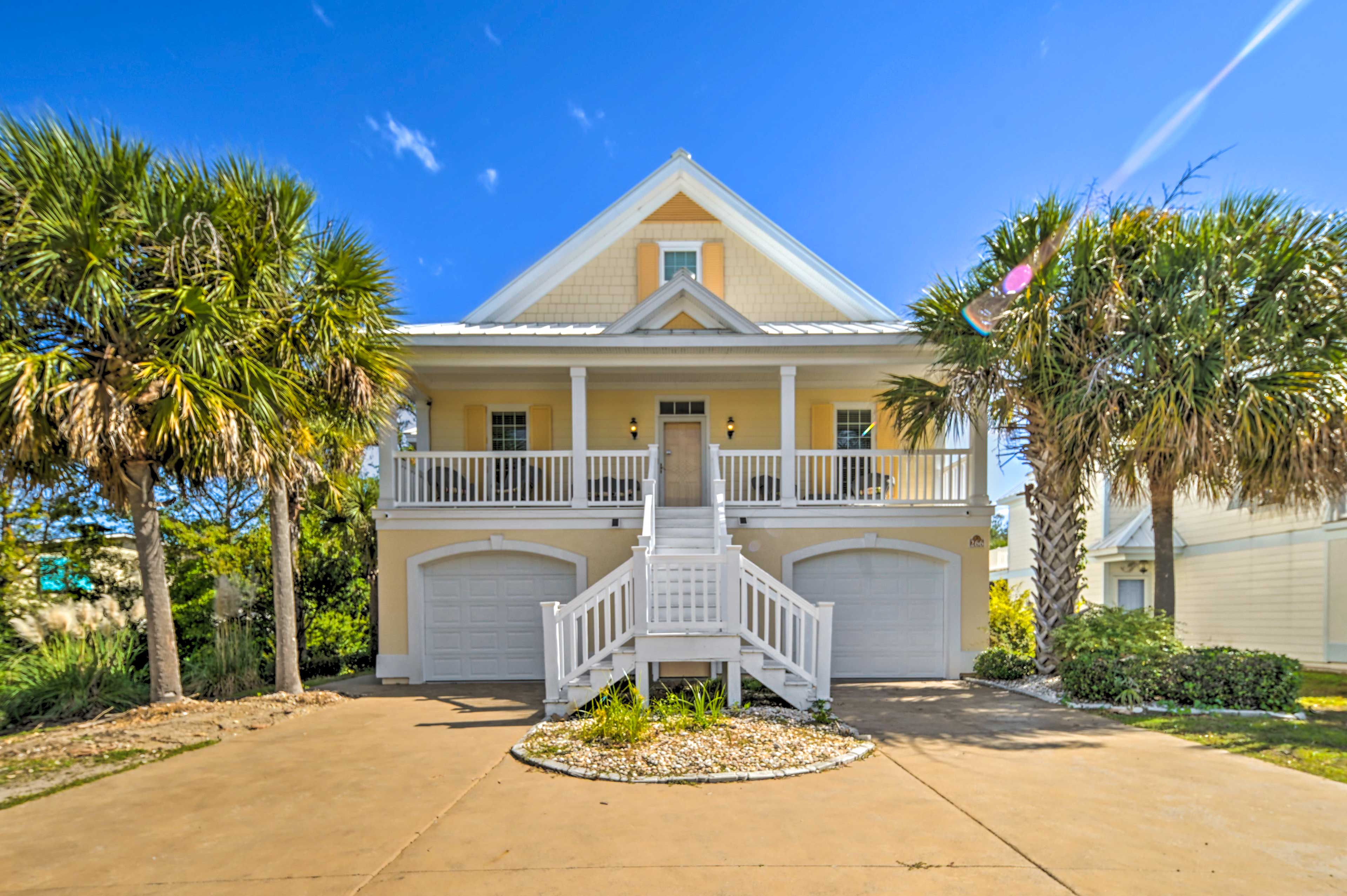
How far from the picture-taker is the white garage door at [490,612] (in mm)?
11461

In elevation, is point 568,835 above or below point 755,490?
below

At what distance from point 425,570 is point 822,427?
7.81m

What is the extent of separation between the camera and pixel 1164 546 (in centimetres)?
1025

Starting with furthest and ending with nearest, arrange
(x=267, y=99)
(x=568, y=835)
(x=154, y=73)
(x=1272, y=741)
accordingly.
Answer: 1. (x=267, y=99)
2. (x=154, y=73)
3. (x=1272, y=741)
4. (x=568, y=835)

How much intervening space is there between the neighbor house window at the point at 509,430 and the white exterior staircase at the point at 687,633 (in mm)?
6101

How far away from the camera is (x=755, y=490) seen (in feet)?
40.2

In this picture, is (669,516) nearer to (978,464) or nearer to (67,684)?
(978,464)

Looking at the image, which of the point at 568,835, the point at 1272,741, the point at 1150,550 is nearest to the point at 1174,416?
the point at 1272,741

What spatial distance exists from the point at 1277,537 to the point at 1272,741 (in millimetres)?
10027

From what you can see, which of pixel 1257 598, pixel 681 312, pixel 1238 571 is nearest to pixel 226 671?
pixel 681 312

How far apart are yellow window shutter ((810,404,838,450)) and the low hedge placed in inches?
241

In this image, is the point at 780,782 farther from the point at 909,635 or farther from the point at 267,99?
the point at 267,99

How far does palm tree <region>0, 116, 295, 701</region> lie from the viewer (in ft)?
25.3

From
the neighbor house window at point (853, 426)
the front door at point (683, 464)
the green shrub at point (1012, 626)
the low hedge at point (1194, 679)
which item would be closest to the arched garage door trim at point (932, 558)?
the green shrub at point (1012, 626)
